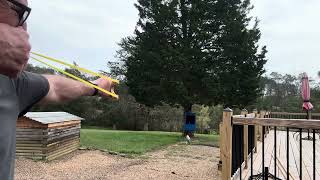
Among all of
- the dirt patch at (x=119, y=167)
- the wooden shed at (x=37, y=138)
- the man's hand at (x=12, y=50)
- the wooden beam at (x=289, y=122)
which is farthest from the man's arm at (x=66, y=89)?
the wooden shed at (x=37, y=138)

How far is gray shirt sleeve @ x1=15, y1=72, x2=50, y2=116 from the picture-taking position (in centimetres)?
152

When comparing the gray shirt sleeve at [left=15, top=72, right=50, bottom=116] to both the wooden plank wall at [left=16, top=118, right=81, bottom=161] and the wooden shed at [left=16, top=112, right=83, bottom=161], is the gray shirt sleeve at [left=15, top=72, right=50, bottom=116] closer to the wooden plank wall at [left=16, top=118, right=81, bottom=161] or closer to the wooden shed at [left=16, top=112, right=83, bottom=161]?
the wooden shed at [left=16, top=112, right=83, bottom=161]

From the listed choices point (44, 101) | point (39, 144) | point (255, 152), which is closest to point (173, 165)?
point (255, 152)

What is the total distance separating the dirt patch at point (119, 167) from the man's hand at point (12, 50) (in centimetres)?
731

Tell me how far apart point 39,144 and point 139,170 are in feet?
9.31

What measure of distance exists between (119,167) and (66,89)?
7874 mm

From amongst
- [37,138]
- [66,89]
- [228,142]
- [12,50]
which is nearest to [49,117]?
[37,138]

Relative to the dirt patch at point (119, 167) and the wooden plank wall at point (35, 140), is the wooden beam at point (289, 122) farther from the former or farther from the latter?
the wooden plank wall at point (35, 140)

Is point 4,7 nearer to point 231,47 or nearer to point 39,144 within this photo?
point 39,144

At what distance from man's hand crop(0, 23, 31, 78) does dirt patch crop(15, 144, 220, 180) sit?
731 cm

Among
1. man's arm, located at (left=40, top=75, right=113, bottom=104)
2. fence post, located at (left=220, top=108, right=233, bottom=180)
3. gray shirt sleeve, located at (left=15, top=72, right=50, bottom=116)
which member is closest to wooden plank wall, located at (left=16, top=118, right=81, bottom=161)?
fence post, located at (left=220, top=108, right=233, bottom=180)

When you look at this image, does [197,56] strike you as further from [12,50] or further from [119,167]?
[12,50]

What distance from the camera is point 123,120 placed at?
29375 mm

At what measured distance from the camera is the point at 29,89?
156 cm
